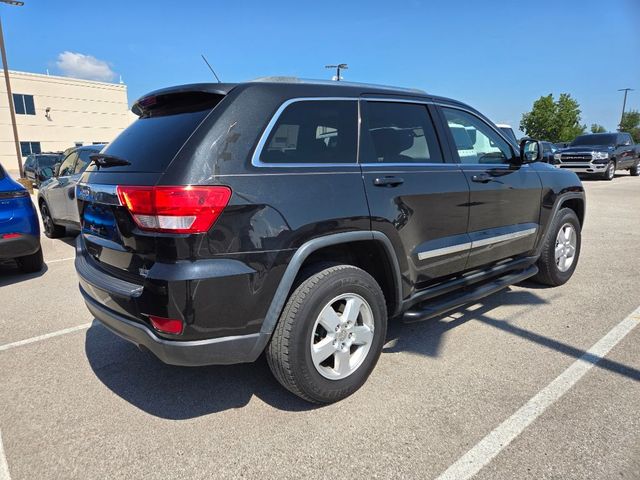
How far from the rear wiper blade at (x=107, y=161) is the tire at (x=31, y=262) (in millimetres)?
3581

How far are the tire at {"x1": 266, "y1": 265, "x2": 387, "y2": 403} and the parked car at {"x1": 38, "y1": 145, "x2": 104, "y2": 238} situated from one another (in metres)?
5.30

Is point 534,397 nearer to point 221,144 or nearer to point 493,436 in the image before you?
point 493,436

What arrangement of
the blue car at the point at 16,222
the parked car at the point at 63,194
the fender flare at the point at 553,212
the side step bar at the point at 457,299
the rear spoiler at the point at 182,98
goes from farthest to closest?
the parked car at the point at 63,194
the blue car at the point at 16,222
the fender flare at the point at 553,212
the side step bar at the point at 457,299
the rear spoiler at the point at 182,98

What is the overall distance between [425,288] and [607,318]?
1.92m

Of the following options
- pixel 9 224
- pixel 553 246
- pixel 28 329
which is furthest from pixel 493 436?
pixel 9 224

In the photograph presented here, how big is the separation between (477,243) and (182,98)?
2.44 metres

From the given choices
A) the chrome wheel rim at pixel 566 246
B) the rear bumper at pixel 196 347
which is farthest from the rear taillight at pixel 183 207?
the chrome wheel rim at pixel 566 246

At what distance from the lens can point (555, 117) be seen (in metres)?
47.4

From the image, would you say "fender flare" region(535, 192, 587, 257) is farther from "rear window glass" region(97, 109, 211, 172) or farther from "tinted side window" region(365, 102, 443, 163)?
"rear window glass" region(97, 109, 211, 172)

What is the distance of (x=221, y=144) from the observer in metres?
2.29

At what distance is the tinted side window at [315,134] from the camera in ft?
8.12

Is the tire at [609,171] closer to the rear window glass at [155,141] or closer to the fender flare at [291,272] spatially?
the fender flare at [291,272]

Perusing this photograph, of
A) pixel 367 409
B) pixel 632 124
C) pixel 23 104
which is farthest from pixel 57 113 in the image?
pixel 632 124

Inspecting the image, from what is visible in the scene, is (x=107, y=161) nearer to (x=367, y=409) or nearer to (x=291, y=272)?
(x=291, y=272)
